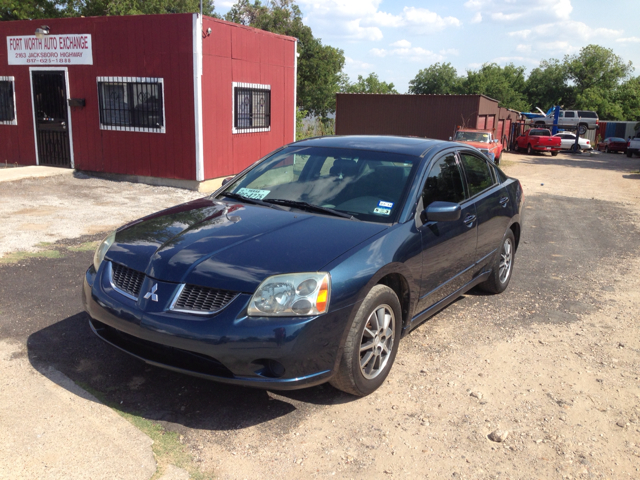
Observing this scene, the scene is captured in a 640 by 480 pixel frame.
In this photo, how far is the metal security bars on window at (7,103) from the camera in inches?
528

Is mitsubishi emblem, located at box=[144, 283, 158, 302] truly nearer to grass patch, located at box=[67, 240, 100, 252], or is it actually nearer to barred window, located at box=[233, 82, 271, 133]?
grass patch, located at box=[67, 240, 100, 252]

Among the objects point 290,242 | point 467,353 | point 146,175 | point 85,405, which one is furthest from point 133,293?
point 146,175

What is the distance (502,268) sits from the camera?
5.81 metres

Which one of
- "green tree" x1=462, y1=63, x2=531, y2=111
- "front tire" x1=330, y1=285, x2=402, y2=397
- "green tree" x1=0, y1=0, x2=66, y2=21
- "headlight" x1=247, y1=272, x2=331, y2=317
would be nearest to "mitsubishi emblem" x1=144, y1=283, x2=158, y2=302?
"headlight" x1=247, y1=272, x2=331, y2=317

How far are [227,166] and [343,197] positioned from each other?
9204 millimetres

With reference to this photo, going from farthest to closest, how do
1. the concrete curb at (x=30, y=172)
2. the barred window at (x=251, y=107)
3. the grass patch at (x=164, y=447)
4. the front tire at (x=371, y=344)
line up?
the barred window at (x=251, y=107), the concrete curb at (x=30, y=172), the front tire at (x=371, y=344), the grass patch at (x=164, y=447)

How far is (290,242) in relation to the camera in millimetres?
3461

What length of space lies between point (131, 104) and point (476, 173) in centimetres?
940

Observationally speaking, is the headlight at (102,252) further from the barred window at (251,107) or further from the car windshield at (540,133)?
the car windshield at (540,133)

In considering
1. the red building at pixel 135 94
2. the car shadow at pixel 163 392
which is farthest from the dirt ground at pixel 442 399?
the red building at pixel 135 94

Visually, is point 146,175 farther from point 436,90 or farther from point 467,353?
point 436,90

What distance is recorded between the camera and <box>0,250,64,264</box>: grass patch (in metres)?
6.32

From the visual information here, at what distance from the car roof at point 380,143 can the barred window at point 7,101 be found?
11.4 meters

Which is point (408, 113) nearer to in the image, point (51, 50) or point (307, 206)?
point (51, 50)
